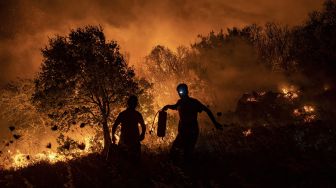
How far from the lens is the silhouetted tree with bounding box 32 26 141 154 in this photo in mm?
25875

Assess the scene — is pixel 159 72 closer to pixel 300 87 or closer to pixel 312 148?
pixel 300 87

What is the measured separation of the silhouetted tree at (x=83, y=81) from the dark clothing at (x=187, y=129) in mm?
16494

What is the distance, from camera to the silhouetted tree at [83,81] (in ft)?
84.9

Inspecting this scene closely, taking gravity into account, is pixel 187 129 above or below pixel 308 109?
below

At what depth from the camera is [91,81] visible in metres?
26.9

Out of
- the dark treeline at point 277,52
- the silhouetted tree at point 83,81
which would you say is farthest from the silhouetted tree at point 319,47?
the silhouetted tree at point 83,81

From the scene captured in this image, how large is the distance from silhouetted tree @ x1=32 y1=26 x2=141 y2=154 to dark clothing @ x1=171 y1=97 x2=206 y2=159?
1649 cm

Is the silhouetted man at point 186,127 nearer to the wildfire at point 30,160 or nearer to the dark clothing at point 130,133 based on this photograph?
the dark clothing at point 130,133

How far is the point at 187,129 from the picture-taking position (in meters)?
10.2

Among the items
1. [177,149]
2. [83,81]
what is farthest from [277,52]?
[177,149]

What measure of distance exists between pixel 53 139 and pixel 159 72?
931 inches

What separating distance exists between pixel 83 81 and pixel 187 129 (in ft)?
59.7

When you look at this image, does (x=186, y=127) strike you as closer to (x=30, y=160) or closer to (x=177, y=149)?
(x=177, y=149)

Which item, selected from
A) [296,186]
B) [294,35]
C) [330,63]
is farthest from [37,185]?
[294,35]
